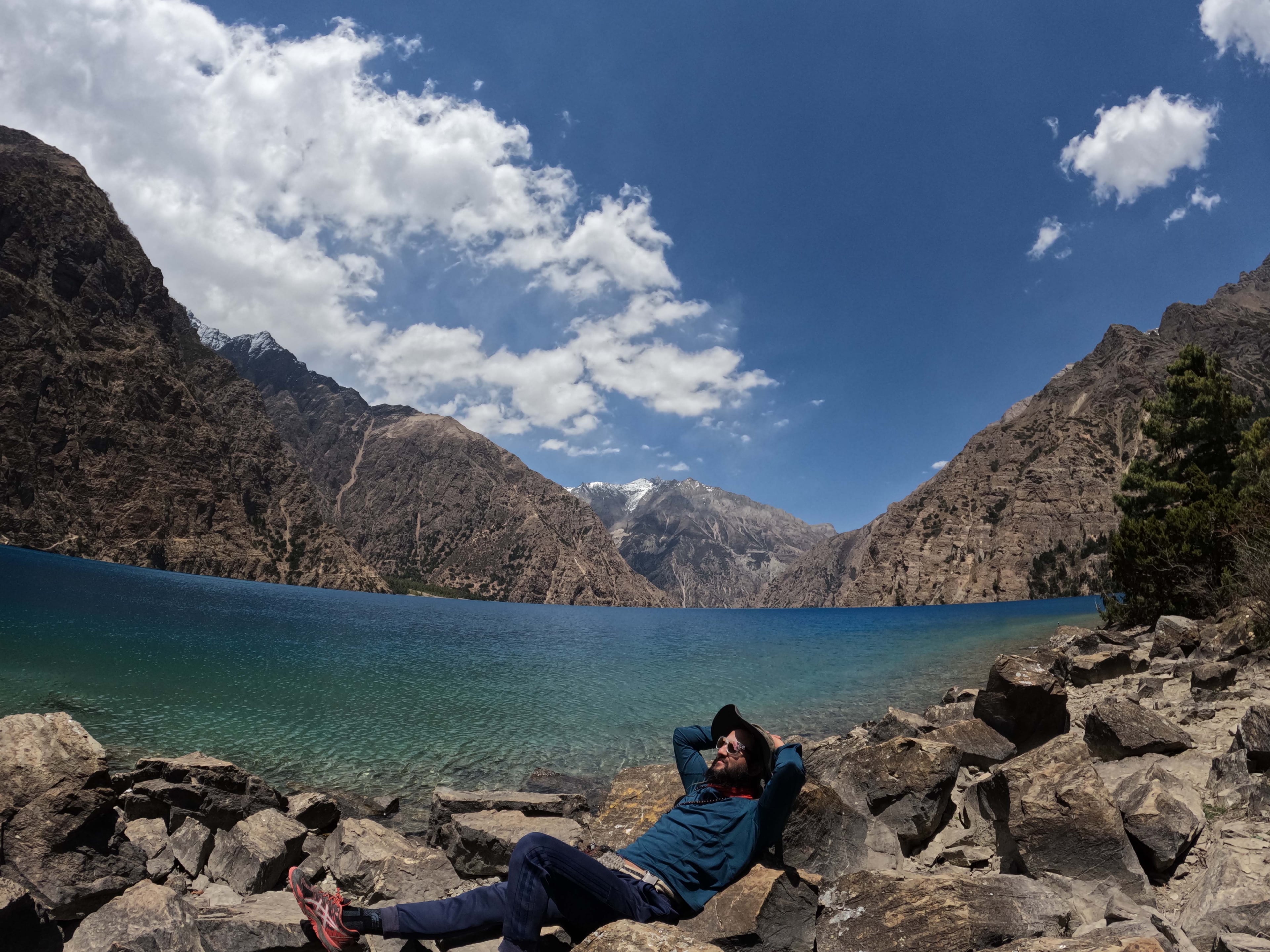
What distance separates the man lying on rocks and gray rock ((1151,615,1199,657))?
19.4 metres

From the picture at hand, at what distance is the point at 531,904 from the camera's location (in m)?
4.69

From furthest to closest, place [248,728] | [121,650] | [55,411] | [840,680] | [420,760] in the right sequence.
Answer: [55,411]
[840,680]
[121,650]
[248,728]
[420,760]

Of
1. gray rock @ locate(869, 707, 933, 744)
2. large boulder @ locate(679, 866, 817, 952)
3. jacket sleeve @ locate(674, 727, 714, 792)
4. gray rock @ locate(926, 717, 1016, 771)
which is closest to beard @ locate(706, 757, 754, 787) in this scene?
jacket sleeve @ locate(674, 727, 714, 792)

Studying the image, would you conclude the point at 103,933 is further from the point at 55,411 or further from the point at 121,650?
the point at 55,411

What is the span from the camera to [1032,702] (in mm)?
10508

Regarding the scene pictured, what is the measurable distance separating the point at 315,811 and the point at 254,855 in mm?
3346

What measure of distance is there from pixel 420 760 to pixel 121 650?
2674 cm

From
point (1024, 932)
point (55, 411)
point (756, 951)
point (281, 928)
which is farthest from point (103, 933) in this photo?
point (55, 411)

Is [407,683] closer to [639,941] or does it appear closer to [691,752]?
[691,752]

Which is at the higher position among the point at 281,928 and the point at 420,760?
the point at 281,928

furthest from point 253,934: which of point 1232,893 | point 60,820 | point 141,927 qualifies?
point 1232,893

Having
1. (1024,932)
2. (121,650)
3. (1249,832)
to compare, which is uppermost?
(1249,832)

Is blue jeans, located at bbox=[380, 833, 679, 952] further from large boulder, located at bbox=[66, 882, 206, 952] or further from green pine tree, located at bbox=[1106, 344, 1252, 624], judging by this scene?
green pine tree, located at bbox=[1106, 344, 1252, 624]

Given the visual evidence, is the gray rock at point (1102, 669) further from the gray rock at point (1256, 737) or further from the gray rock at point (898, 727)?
the gray rock at point (1256, 737)
